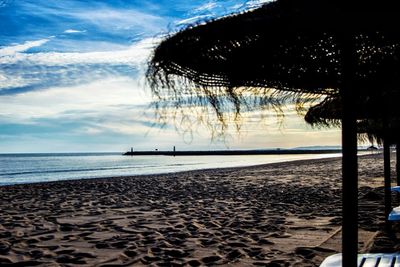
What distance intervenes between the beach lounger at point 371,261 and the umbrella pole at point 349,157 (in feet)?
3.49

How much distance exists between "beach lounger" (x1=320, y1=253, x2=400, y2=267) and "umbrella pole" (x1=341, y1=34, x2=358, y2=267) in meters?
1.06

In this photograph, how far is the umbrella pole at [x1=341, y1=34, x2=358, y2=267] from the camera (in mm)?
2223

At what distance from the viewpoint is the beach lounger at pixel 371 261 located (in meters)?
3.44

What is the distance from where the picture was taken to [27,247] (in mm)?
6129

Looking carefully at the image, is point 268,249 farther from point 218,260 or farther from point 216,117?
point 216,117

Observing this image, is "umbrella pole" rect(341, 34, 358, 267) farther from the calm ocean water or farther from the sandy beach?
the calm ocean water

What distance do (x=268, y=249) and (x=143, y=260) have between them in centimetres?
169

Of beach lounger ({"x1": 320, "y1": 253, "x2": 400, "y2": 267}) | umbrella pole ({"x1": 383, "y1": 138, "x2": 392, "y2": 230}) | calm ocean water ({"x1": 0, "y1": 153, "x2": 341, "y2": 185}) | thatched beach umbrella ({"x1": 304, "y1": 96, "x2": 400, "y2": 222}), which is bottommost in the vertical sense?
calm ocean water ({"x1": 0, "y1": 153, "x2": 341, "y2": 185})

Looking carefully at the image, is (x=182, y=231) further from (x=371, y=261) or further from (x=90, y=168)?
(x=90, y=168)

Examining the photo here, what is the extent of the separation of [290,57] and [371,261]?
2172 mm

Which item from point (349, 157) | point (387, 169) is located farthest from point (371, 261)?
point (387, 169)

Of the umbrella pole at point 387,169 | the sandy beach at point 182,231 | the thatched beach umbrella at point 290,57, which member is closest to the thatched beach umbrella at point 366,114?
the umbrella pole at point 387,169

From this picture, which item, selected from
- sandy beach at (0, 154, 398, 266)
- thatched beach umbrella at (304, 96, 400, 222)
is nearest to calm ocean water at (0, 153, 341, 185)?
sandy beach at (0, 154, 398, 266)

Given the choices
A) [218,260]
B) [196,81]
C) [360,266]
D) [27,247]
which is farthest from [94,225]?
[196,81]
